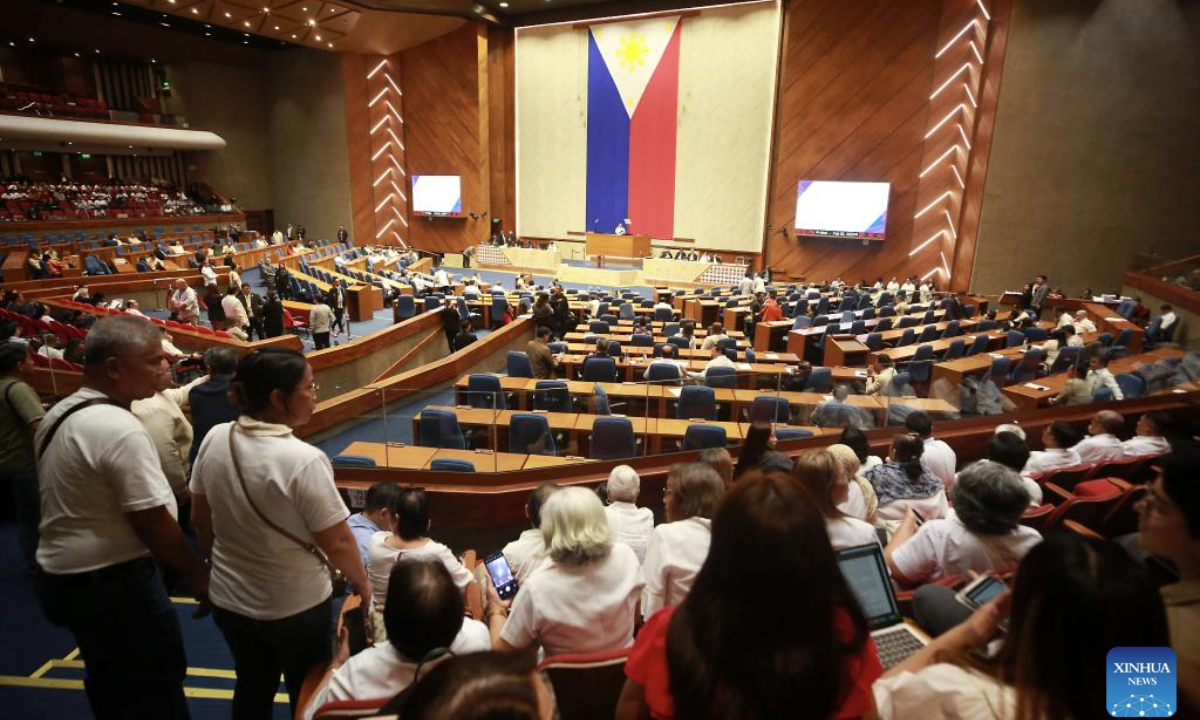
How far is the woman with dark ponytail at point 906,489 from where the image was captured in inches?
130

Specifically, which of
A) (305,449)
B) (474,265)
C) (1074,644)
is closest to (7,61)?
(474,265)

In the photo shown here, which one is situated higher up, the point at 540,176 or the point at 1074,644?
the point at 540,176

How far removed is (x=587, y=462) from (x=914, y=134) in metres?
17.5

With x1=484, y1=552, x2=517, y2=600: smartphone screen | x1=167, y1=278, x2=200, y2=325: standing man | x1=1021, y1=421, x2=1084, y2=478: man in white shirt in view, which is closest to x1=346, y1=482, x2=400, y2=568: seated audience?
x1=484, y1=552, x2=517, y2=600: smartphone screen

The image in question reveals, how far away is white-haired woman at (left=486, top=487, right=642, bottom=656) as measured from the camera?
201 cm

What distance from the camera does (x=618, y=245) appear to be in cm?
2092

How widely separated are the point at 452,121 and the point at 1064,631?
2540cm

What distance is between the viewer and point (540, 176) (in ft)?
78.3

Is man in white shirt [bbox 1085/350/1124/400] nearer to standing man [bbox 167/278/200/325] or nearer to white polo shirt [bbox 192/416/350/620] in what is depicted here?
white polo shirt [bbox 192/416/350/620]

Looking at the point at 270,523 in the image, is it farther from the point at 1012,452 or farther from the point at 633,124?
the point at 633,124

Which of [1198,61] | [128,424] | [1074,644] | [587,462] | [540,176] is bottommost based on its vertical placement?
[587,462]

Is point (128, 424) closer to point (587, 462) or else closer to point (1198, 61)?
point (587, 462)

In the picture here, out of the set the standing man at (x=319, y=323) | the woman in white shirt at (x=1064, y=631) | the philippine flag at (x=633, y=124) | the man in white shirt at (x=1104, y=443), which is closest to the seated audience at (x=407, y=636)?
the woman in white shirt at (x=1064, y=631)

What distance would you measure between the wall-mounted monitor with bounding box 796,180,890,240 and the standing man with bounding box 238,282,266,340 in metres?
15.2
